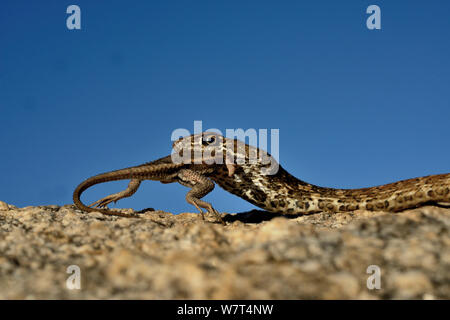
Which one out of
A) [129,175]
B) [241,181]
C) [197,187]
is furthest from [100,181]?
[241,181]

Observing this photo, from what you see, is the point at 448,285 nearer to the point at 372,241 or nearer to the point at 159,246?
the point at 372,241

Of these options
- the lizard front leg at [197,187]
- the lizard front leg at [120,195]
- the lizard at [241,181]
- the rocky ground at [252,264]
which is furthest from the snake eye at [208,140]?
the rocky ground at [252,264]

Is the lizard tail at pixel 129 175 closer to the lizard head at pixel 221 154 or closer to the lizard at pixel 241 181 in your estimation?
the lizard at pixel 241 181

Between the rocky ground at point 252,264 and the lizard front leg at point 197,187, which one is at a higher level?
the lizard front leg at point 197,187

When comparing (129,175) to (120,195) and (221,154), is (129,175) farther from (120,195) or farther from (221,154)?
(221,154)
